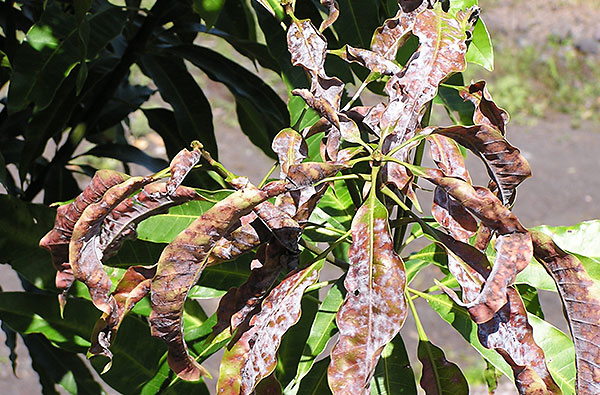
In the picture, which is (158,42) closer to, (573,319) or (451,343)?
(573,319)

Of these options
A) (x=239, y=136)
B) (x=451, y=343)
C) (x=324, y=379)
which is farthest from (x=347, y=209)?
(x=239, y=136)

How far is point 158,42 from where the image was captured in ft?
4.15

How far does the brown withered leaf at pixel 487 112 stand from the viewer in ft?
2.13

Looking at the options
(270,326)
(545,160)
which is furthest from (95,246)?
(545,160)

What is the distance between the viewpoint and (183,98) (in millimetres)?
1215

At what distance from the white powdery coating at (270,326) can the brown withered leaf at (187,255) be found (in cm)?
7

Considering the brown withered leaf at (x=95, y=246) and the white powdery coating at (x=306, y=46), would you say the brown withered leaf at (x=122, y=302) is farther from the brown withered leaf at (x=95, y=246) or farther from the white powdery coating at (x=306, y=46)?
the white powdery coating at (x=306, y=46)

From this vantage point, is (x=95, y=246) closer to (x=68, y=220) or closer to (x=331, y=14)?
(x=68, y=220)

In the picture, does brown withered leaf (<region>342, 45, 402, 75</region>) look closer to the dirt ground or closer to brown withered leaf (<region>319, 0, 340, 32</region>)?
brown withered leaf (<region>319, 0, 340, 32</region>)

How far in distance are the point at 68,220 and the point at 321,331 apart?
31 cm

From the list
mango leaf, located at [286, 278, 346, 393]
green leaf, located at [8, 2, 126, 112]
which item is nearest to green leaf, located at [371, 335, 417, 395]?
mango leaf, located at [286, 278, 346, 393]

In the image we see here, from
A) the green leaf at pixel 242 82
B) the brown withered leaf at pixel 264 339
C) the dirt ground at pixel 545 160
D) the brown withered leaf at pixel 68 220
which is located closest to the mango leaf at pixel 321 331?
the brown withered leaf at pixel 264 339

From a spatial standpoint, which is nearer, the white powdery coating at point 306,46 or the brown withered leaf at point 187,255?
the brown withered leaf at point 187,255

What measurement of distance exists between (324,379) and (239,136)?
12.8 ft
